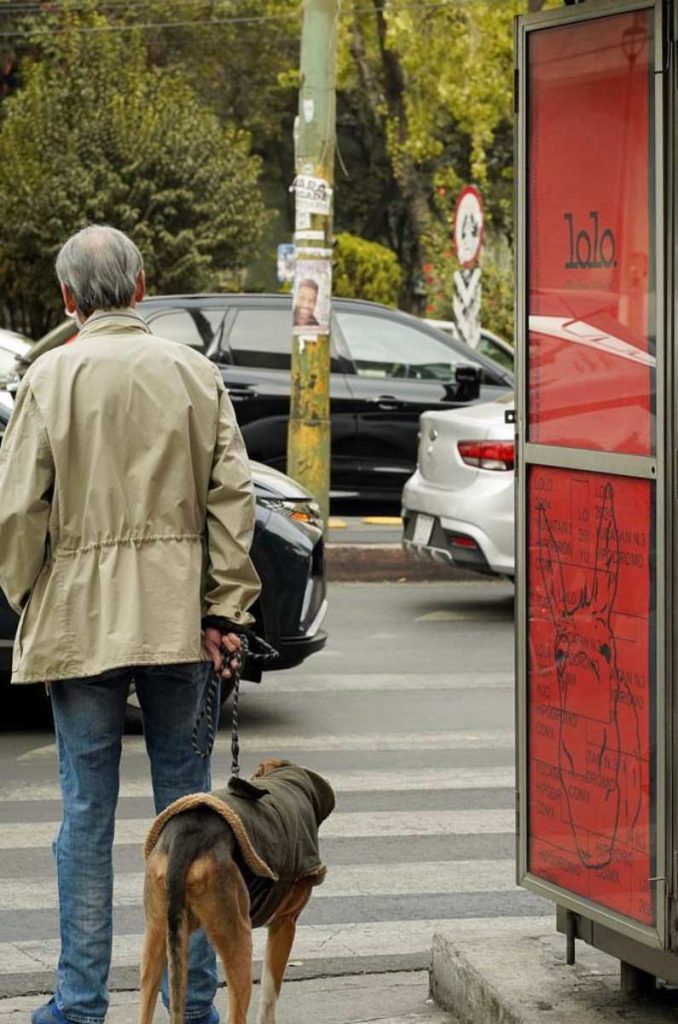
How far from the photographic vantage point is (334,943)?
552 centimetres

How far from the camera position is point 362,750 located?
817cm

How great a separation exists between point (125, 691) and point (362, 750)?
3.91 m

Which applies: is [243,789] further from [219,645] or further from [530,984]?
[530,984]

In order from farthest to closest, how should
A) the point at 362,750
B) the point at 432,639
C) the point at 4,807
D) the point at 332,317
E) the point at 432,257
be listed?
the point at 432,257
the point at 332,317
the point at 432,639
the point at 362,750
the point at 4,807

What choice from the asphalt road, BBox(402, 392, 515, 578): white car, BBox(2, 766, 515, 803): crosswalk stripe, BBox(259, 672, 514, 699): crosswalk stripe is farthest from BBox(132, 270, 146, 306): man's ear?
BBox(402, 392, 515, 578): white car

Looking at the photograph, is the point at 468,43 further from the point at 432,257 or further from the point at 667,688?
the point at 667,688

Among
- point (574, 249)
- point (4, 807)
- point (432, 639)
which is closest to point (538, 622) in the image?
point (574, 249)

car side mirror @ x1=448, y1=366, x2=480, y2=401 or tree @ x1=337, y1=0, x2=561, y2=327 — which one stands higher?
tree @ x1=337, y1=0, x2=561, y2=327

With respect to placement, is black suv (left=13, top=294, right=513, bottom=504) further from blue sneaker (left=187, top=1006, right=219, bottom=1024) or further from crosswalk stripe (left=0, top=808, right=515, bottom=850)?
blue sneaker (left=187, top=1006, right=219, bottom=1024)

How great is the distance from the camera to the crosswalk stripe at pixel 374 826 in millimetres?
6672

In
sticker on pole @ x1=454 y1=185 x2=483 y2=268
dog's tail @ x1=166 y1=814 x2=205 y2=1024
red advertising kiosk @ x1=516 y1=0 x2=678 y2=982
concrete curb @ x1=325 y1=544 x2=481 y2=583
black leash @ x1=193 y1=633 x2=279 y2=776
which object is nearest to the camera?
dog's tail @ x1=166 y1=814 x2=205 y2=1024

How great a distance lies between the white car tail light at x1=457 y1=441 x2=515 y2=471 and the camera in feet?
38.3

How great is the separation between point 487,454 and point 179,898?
8.03 meters

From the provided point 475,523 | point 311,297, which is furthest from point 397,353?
point 475,523
